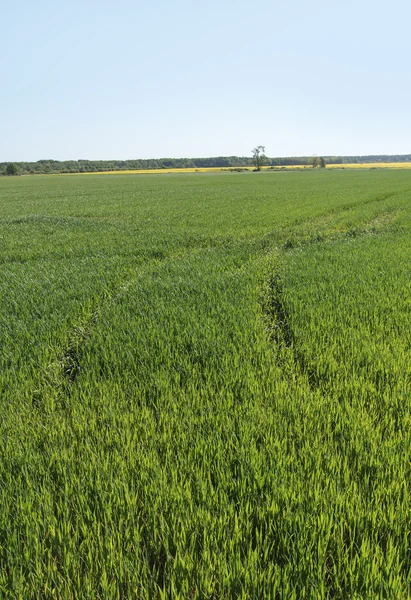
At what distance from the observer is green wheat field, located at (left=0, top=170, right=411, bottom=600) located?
6.27 feet

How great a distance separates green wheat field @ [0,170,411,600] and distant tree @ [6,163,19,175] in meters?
137

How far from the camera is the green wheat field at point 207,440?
1.91 metres

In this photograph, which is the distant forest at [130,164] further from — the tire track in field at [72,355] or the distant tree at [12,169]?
the tire track in field at [72,355]

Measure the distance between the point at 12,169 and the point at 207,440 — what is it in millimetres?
143690

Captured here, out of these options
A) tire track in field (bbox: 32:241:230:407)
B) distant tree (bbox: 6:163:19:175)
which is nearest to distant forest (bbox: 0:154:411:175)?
distant tree (bbox: 6:163:19:175)

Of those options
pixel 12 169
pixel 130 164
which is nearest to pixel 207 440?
pixel 12 169

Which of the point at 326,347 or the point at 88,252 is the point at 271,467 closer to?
the point at 326,347

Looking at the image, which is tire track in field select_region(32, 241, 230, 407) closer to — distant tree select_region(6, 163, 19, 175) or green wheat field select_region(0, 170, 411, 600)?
green wheat field select_region(0, 170, 411, 600)

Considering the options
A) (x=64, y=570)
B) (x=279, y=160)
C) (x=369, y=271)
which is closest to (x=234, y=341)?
(x=64, y=570)

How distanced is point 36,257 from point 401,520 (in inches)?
453

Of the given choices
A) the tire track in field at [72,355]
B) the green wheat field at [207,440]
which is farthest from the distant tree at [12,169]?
the green wheat field at [207,440]

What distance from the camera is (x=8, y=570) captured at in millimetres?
2039

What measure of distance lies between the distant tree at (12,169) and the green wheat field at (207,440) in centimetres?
13742

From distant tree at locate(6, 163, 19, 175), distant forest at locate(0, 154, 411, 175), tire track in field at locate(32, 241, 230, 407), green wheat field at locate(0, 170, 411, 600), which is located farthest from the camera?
distant forest at locate(0, 154, 411, 175)
